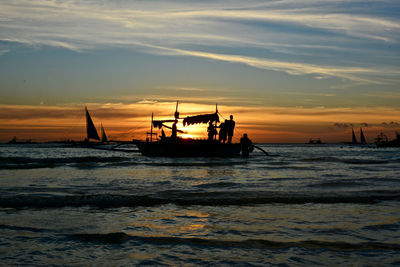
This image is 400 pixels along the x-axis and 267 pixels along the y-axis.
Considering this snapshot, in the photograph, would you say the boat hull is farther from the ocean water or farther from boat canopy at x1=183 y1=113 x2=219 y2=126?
the ocean water

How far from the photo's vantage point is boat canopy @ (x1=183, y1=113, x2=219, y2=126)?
54.7 metres

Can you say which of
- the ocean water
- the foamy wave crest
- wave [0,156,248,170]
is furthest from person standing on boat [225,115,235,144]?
the ocean water

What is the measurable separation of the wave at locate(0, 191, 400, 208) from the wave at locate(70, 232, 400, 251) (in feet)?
15.0

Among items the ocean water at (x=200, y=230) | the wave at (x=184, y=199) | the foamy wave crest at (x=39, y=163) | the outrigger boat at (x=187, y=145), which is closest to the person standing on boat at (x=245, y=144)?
the outrigger boat at (x=187, y=145)

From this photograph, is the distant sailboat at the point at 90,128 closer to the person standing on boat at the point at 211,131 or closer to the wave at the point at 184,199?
the person standing on boat at the point at 211,131

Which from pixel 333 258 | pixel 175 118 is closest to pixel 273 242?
pixel 333 258

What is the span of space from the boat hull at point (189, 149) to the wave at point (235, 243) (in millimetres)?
45366

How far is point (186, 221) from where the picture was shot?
10234mm

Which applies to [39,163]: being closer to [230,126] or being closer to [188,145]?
[188,145]

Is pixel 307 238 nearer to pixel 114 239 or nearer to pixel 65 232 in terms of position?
pixel 114 239

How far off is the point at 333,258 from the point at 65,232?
5.80 metres

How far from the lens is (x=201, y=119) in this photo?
56.3 m

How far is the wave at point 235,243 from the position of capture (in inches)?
303

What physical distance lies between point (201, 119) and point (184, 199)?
42.0 meters
